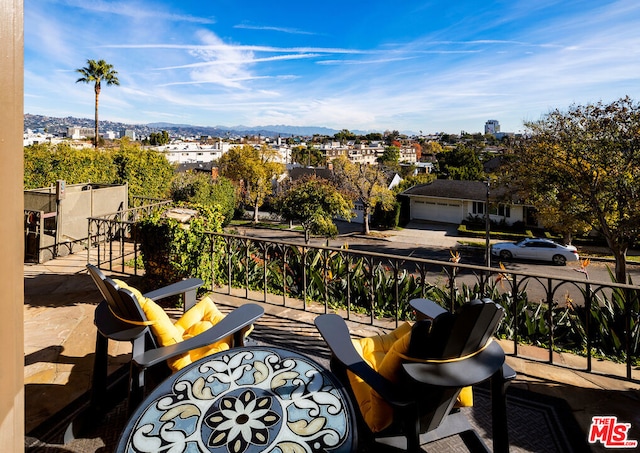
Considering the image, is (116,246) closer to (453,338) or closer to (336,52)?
(453,338)

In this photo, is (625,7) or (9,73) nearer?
(9,73)

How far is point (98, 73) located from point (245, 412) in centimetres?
3459

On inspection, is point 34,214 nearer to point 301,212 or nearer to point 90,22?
point 90,22

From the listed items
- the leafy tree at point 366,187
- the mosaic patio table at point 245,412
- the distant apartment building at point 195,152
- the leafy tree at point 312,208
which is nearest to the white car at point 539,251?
the leafy tree at point 366,187

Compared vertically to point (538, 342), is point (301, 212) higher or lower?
higher

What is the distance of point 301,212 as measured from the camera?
16859 millimetres

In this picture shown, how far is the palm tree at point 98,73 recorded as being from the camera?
92.0ft

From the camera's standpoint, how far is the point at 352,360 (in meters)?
1.83

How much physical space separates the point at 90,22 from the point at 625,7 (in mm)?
14394

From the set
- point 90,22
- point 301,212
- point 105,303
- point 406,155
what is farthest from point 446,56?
point 406,155

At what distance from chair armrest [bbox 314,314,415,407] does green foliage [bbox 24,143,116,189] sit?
37.7 feet

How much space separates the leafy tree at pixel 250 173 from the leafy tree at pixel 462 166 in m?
23.3

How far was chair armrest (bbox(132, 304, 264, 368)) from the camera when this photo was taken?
1952 mm

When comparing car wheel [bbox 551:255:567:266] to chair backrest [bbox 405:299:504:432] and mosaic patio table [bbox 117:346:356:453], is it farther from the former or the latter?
mosaic patio table [bbox 117:346:356:453]
